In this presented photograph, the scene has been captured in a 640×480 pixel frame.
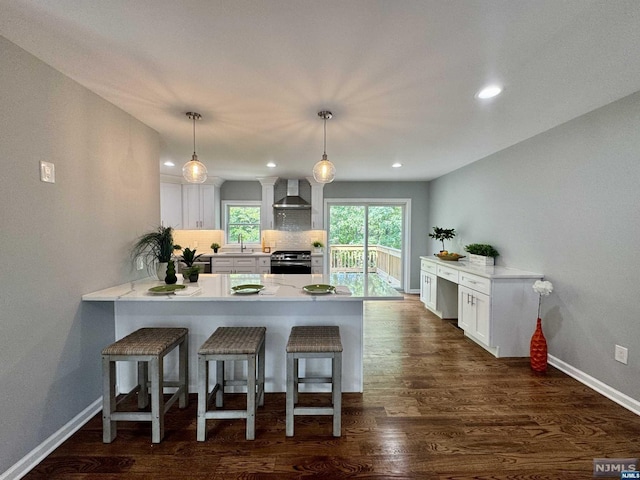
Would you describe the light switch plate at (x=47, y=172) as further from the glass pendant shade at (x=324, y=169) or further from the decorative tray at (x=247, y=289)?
the glass pendant shade at (x=324, y=169)

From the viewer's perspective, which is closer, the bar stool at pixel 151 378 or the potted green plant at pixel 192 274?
the bar stool at pixel 151 378

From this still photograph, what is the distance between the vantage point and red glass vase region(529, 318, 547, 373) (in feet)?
9.12

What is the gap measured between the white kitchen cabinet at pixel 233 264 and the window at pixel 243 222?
0.84 meters

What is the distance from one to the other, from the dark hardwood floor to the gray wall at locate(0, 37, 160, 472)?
339 mm

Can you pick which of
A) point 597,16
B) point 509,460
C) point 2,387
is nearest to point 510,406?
point 509,460

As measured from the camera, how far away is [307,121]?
2762 mm

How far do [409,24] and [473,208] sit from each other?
3.63m

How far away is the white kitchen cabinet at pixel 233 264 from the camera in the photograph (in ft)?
17.4

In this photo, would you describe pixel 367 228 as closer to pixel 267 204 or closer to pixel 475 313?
pixel 267 204

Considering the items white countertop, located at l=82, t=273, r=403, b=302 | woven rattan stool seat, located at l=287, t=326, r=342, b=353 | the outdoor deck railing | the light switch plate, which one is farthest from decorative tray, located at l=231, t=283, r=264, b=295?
the outdoor deck railing

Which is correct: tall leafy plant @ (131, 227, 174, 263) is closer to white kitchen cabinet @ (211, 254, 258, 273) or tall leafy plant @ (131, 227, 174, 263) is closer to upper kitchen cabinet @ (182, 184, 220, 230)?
white kitchen cabinet @ (211, 254, 258, 273)

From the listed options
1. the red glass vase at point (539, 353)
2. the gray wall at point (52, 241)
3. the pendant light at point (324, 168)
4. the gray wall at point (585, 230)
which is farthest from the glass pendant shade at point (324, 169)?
the red glass vase at point (539, 353)

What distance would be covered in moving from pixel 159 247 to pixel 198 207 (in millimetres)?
3168

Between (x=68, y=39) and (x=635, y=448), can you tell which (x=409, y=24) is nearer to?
(x=68, y=39)
